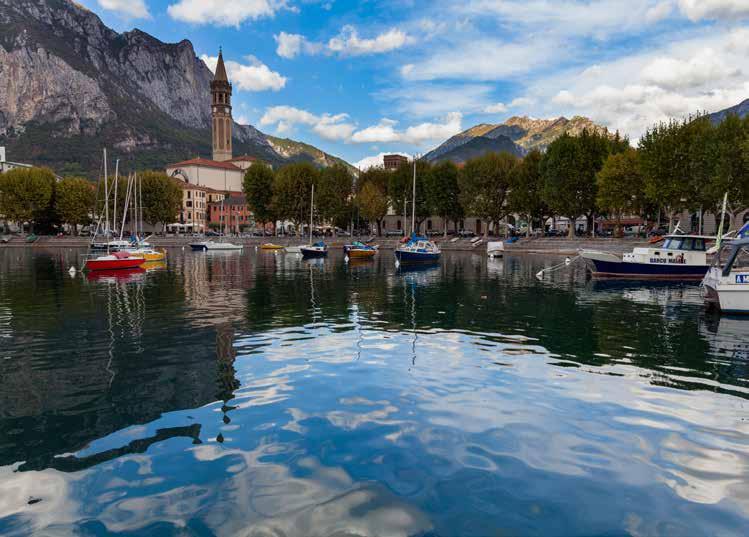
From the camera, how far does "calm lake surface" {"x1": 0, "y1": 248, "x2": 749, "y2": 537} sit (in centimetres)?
707

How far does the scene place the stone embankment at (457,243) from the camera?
7706cm

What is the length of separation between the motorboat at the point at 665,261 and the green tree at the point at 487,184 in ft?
186

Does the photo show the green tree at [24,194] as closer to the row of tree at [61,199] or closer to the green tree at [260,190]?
the row of tree at [61,199]

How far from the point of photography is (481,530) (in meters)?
6.69

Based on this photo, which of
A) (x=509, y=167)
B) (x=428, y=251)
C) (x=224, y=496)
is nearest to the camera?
(x=224, y=496)

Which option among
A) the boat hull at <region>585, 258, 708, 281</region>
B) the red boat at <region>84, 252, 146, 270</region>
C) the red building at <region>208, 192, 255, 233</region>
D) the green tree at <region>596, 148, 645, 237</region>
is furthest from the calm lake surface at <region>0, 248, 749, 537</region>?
the red building at <region>208, 192, 255, 233</region>

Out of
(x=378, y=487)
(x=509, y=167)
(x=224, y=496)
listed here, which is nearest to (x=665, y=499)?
(x=378, y=487)

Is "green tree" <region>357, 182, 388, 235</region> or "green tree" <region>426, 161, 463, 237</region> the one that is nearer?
"green tree" <region>426, 161, 463, 237</region>

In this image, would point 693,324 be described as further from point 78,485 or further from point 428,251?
point 428,251

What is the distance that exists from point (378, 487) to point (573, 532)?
2.75 meters

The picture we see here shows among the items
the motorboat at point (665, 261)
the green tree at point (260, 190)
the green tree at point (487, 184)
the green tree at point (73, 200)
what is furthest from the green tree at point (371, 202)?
the motorboat at point (665, 261)

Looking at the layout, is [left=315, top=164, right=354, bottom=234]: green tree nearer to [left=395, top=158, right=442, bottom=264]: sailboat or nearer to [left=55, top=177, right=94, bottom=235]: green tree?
[left=55, top=177, right=94, bottom=235]: green tree

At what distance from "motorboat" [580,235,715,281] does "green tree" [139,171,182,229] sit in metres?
106

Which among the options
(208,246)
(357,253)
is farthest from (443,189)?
(208,246)
